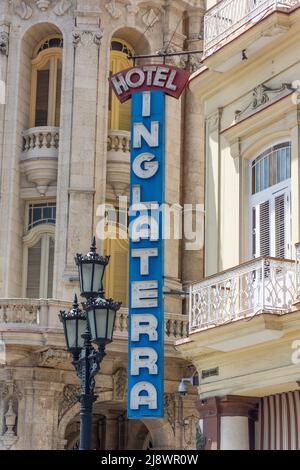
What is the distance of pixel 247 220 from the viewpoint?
17.2m

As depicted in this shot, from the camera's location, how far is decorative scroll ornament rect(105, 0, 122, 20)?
92.3 ft

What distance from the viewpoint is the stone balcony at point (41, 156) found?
27469 millimetres

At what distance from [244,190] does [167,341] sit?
30.5 feet

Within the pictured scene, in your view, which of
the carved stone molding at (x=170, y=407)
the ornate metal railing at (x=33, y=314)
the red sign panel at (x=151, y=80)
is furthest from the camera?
the carved stone molding at (x=170, y=407)

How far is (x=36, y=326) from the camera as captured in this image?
83.1 feet

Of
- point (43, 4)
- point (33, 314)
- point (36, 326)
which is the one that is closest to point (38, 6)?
point (43, 4)

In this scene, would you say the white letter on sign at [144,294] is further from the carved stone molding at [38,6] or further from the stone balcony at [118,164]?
the carved stone molding at [38,6]

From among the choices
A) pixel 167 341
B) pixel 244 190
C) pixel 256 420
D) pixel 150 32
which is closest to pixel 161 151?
pixel 244 190

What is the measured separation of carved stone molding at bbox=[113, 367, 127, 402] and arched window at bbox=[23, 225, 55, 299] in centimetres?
245

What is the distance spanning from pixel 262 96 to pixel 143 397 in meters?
5.41

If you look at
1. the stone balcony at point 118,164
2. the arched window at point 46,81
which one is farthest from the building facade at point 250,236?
the arched window at point 46,81

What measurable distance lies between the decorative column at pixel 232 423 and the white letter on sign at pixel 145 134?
191 inches

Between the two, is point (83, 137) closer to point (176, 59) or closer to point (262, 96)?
point (176, 59)

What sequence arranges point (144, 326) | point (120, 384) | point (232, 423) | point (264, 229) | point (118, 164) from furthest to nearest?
point (118, 164), point (120, 384), point (144, 326), point (264, 229), point (232, 423)
